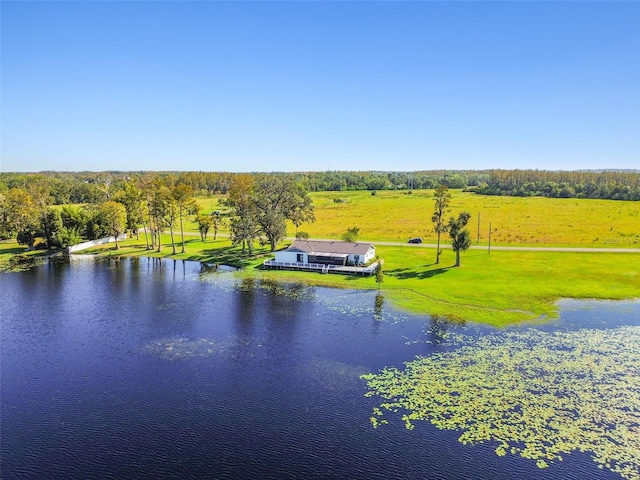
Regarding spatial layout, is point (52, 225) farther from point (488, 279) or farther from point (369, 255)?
point (488, 279)

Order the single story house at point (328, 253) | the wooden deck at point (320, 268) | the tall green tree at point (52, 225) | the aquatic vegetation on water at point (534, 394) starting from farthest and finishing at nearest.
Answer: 1. the tall green tree at point (52, 225)
2. the single story house at point (328, 253)
3. the wooden deck at point (320, 268)
4. the aquatic vegetation on water at point (534, 394)

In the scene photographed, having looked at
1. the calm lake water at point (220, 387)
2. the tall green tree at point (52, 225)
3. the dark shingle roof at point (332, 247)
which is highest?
the tall green tree at point (52, 225)

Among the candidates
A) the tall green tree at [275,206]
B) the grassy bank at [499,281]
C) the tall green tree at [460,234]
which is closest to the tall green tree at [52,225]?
the tall green tree at [275,206]

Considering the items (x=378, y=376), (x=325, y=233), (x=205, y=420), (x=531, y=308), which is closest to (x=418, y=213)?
(x=325, y=233)

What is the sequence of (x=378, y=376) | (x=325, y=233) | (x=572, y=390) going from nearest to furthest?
(x=572, y=390) < (x=378, y=376) < (x=325, y=233)

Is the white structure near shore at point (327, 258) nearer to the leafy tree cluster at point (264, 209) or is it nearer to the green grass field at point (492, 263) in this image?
the green grass field at point (492, 263)

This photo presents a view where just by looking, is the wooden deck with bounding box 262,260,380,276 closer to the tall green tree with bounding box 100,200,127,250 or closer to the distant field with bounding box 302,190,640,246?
the distant field with bounding box 302,190,640,246

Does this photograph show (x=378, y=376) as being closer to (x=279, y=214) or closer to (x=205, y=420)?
(x=205, y=420)
